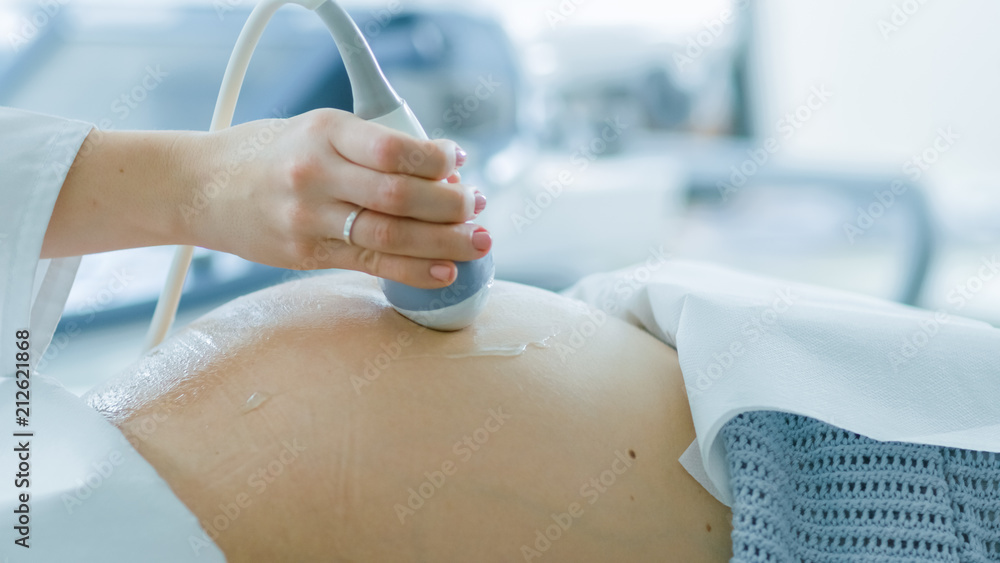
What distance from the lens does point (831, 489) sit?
58 cm

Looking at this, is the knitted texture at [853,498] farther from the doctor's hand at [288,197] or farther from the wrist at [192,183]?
the wrist at [192,183]

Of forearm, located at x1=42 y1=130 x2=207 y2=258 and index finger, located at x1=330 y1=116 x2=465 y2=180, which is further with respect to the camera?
forearm, located at x1=42 y1=130 x2=207 y2=258

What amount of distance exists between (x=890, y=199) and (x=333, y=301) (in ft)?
6.23

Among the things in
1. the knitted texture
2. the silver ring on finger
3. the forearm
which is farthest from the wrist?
the knitted texture

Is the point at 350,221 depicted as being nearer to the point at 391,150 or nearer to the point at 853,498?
the point at 391,150

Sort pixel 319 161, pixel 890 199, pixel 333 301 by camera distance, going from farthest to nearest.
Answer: pixel 890 199
pixel 333 301
pixel 319 161

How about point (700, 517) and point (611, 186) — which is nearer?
point (700, 517)

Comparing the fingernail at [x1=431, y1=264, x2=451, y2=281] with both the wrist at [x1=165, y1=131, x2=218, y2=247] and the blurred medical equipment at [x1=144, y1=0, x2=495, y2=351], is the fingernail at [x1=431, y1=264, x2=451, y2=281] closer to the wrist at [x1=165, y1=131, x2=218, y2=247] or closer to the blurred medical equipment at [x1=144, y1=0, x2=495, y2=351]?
the blurred medical equipment at [x1=144, y1=0, x2=495, y2=351]

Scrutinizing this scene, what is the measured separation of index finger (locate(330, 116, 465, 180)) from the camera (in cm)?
49

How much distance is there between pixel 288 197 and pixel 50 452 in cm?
28

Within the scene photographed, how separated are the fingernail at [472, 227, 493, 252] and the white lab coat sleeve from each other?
29 centimetres

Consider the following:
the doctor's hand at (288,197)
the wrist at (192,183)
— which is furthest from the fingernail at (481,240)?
the wrist at (192,183)

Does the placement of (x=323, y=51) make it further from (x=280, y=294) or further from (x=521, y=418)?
(x=521, y=418)

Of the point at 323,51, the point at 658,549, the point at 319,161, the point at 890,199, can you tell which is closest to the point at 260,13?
the point at 319,161
